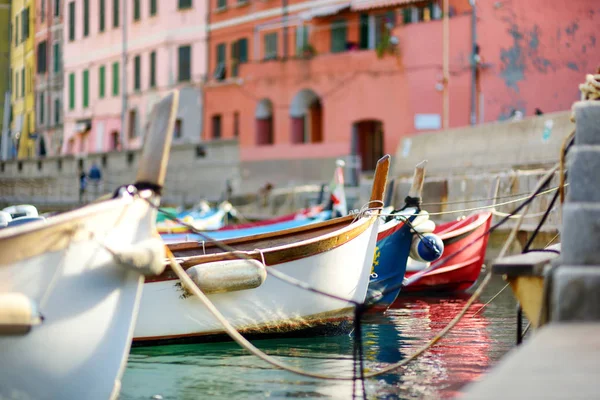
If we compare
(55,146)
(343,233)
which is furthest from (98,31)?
(343,233)

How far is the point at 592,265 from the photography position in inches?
197

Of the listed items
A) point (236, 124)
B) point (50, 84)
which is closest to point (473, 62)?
point (236, 124)

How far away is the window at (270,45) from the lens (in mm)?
38500

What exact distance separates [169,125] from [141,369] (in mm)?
3231

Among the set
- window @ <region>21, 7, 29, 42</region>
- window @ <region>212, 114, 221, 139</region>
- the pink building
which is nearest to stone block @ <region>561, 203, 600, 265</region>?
window @ <region>212, 114, 221, 139</region>

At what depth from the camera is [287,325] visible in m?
10.1

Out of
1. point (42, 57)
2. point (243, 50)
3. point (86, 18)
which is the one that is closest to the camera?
point (243, 50)

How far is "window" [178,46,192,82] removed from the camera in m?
43.1

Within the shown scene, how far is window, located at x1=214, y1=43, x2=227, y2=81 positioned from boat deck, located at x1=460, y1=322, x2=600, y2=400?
121 feet

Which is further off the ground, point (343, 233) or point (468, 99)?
point (468, 99)

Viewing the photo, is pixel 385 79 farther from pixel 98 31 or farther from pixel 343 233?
pixel 343 233

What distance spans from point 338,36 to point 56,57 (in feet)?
67.8

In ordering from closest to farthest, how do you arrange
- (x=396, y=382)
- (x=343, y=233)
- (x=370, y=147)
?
(x=396, y=382) < (x=343, y=233) < (x=370, y=147)

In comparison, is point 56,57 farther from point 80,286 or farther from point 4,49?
point 80,286
